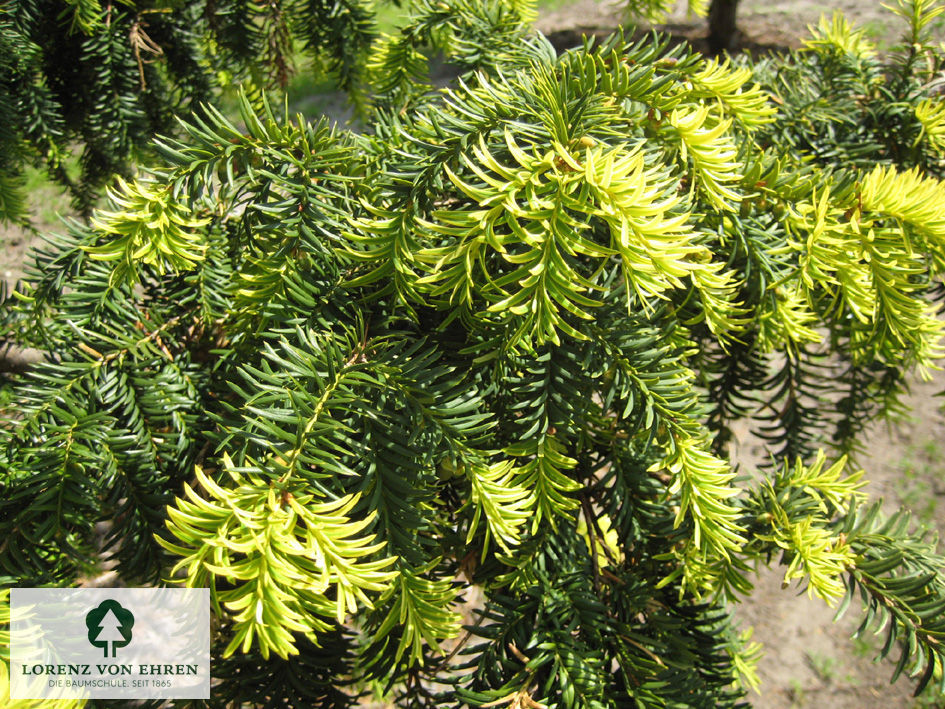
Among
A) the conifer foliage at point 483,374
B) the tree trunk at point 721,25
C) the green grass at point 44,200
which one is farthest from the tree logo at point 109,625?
the tree trunk at point 721,25

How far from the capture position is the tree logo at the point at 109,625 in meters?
0.76

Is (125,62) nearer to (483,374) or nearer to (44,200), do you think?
(483,374)

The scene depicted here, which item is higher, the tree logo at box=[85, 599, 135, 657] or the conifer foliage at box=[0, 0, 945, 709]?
the conifer foliage at box=[0, 0, 945, 709]

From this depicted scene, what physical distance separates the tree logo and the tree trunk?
398 centimetres

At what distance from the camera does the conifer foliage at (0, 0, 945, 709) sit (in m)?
0.59

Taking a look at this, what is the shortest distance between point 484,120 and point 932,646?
77cm

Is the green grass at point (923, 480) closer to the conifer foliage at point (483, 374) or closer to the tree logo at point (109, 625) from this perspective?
the conifer foliage at point (483, 374)

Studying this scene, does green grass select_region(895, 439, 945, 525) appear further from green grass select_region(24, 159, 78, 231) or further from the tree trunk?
green grass select_region(24, 159, 78, 231)

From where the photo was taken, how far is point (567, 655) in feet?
2.43

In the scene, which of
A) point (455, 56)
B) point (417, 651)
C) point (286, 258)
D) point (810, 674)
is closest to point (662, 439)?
point (417, 651)

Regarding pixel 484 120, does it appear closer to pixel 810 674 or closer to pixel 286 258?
pixel 286 258

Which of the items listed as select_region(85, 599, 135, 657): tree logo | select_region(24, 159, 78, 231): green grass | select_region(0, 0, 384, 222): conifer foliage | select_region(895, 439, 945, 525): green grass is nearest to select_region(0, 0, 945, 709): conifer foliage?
select_region(85, 599, 135, 657): tree logo

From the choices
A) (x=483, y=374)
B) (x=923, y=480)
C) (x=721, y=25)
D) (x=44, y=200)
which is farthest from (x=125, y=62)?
(x=721, y=25)

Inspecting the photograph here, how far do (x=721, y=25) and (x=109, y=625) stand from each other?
164 inches
